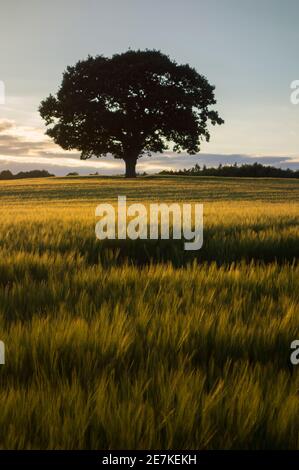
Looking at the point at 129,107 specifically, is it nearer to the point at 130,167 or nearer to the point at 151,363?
the point at 130,167

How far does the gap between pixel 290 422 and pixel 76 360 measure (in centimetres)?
85

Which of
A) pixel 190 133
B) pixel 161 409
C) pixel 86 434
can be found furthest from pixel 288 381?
pixel 190 133

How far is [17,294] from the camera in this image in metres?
3.13

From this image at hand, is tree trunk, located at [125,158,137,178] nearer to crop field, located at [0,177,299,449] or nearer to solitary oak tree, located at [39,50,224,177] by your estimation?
solitary oak tree, located at [39,50,224,177]

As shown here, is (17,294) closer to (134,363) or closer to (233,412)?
(134,363)

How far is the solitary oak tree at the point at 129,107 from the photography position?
177 feet

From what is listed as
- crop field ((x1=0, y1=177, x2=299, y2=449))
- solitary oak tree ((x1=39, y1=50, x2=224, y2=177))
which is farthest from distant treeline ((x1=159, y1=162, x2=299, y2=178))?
crop field ((x1=0, y1=177, x2=299, y2=449))

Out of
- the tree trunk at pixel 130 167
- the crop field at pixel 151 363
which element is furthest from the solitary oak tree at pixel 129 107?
the crop field at pixel 151 363

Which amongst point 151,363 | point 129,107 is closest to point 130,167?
point 129,107

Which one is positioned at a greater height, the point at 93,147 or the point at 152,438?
the point at 93,147

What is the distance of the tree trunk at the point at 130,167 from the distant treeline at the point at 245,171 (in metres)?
4.76

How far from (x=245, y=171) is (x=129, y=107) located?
14746mm

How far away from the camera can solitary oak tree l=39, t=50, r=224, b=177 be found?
53.8 meters

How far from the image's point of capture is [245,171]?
5794 cm
